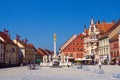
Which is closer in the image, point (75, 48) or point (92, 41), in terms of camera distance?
point (92, 41)

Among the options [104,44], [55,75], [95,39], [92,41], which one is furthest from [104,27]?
[55,75]

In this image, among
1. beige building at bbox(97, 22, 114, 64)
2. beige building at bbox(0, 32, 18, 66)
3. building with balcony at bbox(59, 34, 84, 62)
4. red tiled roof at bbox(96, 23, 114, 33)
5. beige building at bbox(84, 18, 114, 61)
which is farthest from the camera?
building with balcony at bbox(59, 34, 84, 62)

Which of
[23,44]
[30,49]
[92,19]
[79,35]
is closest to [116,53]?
[92,19]

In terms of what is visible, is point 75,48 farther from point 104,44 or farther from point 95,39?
point 104,44

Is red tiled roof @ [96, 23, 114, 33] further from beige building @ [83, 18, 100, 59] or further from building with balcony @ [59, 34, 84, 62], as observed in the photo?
building with balcony @ [59, 34, 84, 62]

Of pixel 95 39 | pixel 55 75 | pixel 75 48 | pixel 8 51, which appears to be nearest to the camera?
pixel 55 75

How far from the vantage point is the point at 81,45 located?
15238 centimetres

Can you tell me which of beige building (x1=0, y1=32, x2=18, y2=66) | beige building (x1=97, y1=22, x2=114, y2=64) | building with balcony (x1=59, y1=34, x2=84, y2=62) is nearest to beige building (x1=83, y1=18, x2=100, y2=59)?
beige building (x1=97, y1=22, x2=114, y2=64)

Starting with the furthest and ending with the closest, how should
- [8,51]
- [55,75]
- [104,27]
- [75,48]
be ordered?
[75,48], [104,27], [8,51], [55,75]

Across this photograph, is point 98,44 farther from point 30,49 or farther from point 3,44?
point 30,49

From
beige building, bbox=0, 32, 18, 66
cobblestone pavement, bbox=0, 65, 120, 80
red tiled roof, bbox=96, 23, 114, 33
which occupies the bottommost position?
cobblestone pavement, bbox=0, 65, 120, 80

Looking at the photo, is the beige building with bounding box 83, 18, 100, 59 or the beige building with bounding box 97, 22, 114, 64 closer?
the beige building with bounding box 97, 22, 114, 64

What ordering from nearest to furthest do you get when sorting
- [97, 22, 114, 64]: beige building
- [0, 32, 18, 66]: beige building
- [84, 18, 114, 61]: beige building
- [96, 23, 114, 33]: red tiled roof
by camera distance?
[97, 22, 114, 64]: beige building, [0, 32, 18, 66]: beige building, [84, 18, 114, 61]: beige building, [96, 23, 114, 33]: red tiled roof

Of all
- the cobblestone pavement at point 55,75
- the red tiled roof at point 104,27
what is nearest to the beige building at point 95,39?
the red tiled roof at point 104,27
